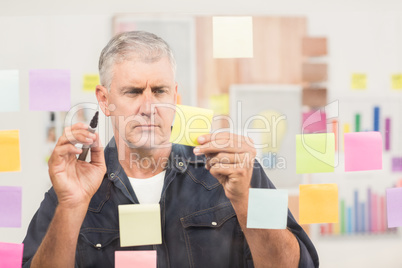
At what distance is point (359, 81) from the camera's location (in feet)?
4.85

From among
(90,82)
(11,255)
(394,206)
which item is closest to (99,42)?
(90,82)

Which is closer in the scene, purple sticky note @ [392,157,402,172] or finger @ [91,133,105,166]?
finger @ [91,133,105,166]

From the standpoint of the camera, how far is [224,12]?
1.42 metres

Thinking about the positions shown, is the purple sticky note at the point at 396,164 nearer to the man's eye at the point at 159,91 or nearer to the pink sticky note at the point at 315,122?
the pink sticky note at the point at 315,122

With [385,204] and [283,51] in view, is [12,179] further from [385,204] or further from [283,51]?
[385,204]

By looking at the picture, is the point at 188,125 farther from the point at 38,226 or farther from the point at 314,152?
the point at 38,226

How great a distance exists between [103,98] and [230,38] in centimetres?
43

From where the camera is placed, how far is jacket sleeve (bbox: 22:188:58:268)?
1.32 meters

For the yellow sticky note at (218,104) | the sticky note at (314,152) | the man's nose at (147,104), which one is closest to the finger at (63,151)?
the man's nose at (147,104)

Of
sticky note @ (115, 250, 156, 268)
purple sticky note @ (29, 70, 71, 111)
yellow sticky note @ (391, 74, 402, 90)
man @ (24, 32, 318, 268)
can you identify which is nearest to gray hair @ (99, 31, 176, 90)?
man @ (24, 32, 318, 268)

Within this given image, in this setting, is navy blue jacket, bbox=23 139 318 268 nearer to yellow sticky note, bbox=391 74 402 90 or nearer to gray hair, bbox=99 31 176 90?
gray hair, bbox=99 31 176 90

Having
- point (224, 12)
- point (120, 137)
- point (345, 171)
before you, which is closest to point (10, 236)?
point (120, 137)

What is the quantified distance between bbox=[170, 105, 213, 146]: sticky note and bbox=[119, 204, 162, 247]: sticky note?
0.22 m

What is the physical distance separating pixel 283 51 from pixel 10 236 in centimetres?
106
